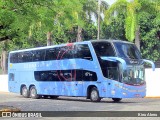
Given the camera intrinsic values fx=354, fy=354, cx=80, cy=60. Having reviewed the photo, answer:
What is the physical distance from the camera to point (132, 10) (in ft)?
99.4

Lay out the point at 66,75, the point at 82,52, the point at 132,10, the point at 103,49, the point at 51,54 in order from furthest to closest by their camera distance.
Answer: the point at 132,10
the point at 51,54
the point at 66,75
the point at 82,52
the point at 103,49

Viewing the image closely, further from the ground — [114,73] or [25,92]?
[114,73]

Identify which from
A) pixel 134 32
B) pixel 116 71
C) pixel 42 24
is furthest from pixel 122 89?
pixel 134 32

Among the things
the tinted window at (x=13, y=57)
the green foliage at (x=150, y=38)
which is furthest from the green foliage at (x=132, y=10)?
the tinted window at (x=13, y=57)

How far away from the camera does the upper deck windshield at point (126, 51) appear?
2019cm

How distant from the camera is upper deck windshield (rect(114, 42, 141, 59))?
2019 centimetres

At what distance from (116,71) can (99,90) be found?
1.80 metres

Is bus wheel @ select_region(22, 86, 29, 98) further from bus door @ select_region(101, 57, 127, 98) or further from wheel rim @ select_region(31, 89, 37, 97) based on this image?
bus door @ select_region(101, 57, 127, 98)

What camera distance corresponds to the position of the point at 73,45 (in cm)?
2270

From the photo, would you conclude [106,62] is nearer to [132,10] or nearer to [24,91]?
[24,91]

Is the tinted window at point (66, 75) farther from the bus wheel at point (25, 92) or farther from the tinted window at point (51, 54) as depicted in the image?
the bus wheel at point (25, 92)

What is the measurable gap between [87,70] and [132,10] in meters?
10.7

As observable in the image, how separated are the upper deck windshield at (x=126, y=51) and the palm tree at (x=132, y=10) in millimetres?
8994

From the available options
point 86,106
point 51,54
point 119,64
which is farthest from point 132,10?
point 86,106
